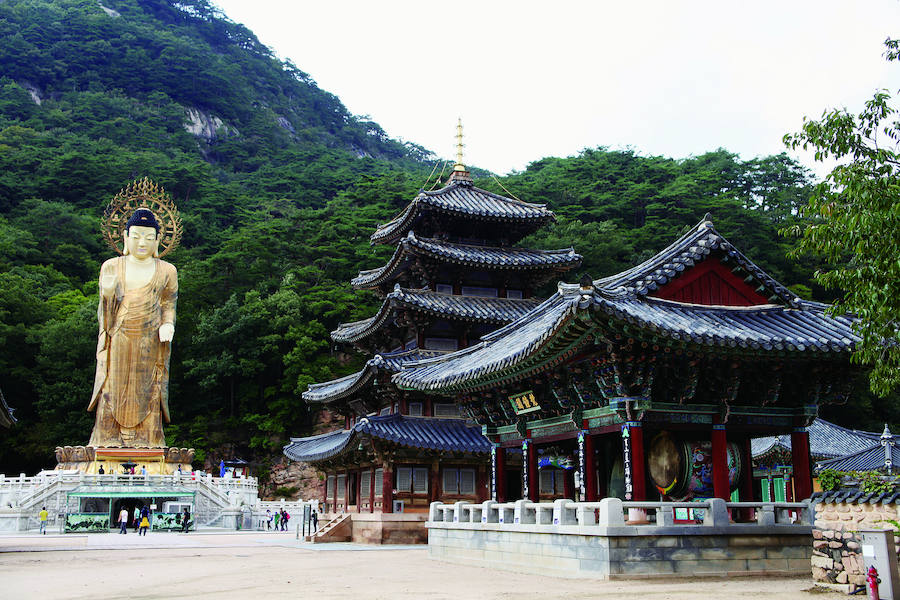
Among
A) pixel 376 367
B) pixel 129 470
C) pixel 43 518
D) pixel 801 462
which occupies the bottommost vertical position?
pixel 43 518

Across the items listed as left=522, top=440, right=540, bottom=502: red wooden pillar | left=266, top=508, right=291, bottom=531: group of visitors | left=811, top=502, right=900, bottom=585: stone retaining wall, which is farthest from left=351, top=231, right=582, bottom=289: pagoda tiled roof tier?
left=811, top=502, right=900, bottom=585: stone retaining wall

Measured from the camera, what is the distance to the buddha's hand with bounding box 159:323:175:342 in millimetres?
39906

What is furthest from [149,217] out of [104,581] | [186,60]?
[186,60]

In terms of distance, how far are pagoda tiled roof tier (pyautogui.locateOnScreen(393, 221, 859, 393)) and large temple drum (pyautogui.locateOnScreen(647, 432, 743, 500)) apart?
257 cm

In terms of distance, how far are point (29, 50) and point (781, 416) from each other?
10033 centimetres

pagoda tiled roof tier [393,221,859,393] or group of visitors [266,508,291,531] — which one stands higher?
pagoda tiled roof tier [393,221,859,393]

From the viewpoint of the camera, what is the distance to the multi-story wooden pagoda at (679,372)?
44.7ft

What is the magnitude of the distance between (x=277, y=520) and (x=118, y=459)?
8.31m

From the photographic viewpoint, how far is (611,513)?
42.5 ft

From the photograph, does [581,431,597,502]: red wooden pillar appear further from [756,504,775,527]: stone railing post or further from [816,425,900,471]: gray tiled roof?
[816,425,900,471]: gray tiled roof

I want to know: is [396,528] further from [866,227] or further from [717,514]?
[866,227]

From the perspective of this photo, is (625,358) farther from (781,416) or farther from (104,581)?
(104,581)

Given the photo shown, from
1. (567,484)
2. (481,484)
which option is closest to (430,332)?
(481,484)

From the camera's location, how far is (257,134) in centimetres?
10019
